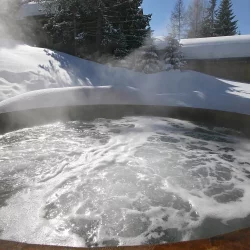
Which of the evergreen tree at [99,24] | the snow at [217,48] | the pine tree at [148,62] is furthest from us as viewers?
the snow at [217,48]

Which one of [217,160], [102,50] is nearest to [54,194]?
[217,160]

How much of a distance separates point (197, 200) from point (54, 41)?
9.89 metres

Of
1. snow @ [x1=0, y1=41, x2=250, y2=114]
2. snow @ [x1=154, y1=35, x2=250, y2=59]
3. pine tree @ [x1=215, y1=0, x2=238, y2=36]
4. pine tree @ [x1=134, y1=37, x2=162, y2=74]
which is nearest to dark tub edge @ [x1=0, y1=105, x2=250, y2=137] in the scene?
snow @ [x1=0, y1=41, x2=250, y2=114]

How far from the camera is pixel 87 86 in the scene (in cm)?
568

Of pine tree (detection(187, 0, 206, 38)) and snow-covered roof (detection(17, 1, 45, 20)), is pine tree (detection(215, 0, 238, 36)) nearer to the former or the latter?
pine tree (detection(187, 0, 206, 38))

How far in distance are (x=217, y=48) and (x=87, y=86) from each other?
843 cm

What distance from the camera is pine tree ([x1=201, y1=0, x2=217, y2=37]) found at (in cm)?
2080

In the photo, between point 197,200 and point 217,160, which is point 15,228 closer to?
point 197,200

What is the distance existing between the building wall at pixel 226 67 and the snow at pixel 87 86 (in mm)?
3343

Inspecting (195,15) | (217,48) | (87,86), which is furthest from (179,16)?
(87,86)

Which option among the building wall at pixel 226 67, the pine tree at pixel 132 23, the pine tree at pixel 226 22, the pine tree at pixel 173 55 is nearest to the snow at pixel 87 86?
the pine tree at pixel 173 55

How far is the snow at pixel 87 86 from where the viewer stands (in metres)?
4.86

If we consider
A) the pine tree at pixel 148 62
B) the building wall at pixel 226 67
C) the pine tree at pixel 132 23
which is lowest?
the building wall at pixel 226 67

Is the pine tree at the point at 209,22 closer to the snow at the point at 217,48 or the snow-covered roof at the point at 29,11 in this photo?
the snow at the point at 217,48
